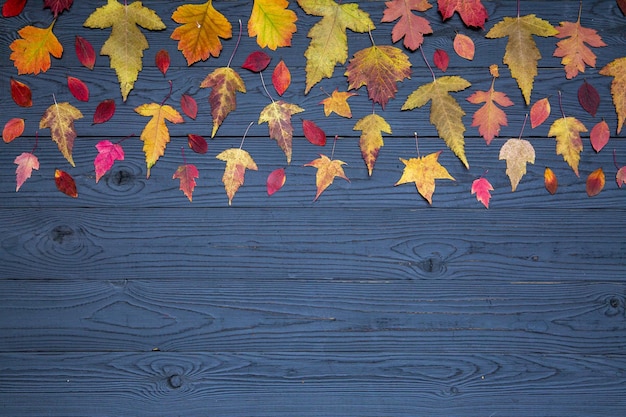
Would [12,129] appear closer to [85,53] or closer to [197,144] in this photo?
[85,53]

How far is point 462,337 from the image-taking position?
1119 millimetres

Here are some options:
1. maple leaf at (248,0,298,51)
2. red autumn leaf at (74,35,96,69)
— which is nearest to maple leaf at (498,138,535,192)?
maple leaf at (248,0,298,51)

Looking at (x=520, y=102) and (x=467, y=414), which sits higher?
(x=520, y=102)

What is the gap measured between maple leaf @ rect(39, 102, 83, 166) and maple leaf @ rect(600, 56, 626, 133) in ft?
3.67

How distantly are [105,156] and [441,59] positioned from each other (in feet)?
2.41

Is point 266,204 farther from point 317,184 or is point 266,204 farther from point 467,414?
point 467,414

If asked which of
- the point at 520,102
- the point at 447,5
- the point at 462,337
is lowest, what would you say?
the point at 462,337

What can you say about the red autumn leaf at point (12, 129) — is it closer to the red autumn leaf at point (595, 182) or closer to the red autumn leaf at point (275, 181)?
the red autumn leaf at point (275, 181)

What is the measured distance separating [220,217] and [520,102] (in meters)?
0.68

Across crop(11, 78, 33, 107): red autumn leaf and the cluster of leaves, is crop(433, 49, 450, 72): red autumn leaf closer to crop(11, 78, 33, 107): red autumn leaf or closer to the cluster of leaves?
the cluster of leaves

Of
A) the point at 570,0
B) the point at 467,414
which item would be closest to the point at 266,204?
the point at 467,414

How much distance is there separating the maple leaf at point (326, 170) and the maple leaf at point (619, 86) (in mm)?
587

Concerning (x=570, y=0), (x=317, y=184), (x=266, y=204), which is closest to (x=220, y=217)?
(x=266, y=204)

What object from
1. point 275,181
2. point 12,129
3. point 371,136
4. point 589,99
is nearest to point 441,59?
point 371,136
